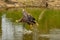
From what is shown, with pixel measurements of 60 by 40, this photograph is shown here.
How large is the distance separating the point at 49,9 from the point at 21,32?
10.1m

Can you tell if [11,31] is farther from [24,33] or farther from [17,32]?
[24,33]

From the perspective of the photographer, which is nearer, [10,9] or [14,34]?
[14,34]

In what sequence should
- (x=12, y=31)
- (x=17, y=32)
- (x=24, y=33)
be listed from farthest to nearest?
(x=12, y=31)
(x=17, y=32)
(x=24, y=33)

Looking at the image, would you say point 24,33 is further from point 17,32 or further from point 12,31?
point 12,31

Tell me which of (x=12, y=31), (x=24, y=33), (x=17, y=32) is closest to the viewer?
(x=24, y=33)

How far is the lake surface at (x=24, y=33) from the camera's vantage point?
11.8m

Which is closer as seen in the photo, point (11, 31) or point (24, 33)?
point (24, 33)

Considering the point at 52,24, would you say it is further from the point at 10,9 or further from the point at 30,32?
the point at 10,9

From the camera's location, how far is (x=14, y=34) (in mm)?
12508

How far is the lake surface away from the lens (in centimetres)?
1183

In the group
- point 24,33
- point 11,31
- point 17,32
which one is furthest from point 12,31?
point 24,33

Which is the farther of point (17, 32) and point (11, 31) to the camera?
point (11, 31)

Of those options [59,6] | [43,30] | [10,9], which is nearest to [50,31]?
[43,30]

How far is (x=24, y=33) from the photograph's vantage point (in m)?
12.6
